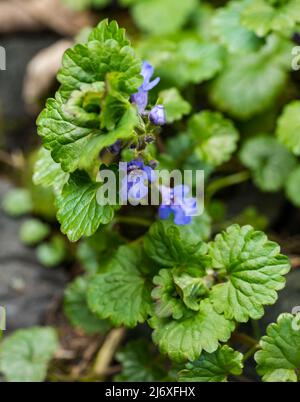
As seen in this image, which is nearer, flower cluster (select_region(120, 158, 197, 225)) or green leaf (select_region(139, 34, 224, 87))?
flower cluster (select_region(120, 158, 197, 225))

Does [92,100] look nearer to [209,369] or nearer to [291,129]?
[209,369]

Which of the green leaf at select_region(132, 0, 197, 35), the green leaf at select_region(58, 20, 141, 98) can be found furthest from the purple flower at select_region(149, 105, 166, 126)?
the green leaf at select_region(132, 0, 197, 35)

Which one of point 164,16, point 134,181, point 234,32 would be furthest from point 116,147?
point 164,16

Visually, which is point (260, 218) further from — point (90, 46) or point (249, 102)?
point (90, 46)

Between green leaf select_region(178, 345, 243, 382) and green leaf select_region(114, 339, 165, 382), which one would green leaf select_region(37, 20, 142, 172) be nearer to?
green leaf select_region(178, 345, 243, 382)

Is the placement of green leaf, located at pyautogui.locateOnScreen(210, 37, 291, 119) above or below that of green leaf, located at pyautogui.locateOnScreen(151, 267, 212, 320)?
above
